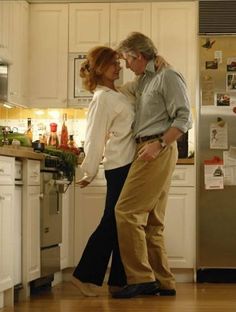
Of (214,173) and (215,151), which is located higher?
(215,151)

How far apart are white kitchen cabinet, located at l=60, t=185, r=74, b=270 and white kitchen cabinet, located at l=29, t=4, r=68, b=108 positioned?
81cm

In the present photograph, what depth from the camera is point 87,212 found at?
17.3 ft

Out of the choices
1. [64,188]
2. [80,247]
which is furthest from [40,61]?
[80,247]

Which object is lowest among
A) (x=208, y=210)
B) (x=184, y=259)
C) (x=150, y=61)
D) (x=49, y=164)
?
(x=184, y=259)

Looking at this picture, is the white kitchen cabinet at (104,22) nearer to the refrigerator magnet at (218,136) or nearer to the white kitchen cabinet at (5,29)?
the white kitchen cabinet at (5,29)

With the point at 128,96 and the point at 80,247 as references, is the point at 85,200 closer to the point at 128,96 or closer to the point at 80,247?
the point at 80,247

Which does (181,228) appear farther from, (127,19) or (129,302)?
(127,19)

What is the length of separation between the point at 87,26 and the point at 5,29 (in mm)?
725

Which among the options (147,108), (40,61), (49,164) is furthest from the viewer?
(40,61)

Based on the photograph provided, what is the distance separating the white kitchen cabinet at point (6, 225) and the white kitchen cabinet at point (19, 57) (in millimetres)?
1589

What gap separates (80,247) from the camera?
527 cm

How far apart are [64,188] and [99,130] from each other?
3.60 ft

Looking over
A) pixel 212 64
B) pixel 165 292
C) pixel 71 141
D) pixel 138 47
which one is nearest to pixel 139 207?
pixel 165 292

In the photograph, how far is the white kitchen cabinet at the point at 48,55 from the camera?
563 cm
